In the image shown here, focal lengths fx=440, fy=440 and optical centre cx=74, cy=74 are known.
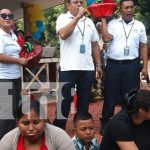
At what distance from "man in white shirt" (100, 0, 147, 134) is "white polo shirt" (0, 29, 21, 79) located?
3.54 ft

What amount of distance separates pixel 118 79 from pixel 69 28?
0.89m

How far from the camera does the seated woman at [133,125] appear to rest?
10.3 feet

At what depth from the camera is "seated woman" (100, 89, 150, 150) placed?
3135mm

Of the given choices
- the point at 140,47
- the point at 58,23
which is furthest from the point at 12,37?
the point at 140,47

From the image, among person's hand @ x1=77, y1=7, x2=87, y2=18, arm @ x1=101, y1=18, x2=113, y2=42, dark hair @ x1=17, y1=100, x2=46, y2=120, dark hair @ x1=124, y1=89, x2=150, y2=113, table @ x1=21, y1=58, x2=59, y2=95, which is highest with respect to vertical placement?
person's hand @ x1=77, y1=7, x2=87, y2=18

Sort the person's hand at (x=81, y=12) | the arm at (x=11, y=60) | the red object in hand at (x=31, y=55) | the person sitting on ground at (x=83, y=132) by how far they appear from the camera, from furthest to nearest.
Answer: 1. the person's hand at (x=81, y=12)
2. the red object in hand at (x=31, y=55)
3. the arm at (x=11, y=60)
4. the person sitting on ground at (x=83, y=132)

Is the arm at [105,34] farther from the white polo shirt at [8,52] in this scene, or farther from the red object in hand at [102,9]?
the white polo shirt at [8,52]

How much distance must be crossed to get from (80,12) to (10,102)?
3.78 feet

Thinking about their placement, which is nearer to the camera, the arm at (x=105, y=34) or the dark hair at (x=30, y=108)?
the dark hair at (x=30, y=108)

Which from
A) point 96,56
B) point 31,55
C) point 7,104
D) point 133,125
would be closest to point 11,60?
point 31,55

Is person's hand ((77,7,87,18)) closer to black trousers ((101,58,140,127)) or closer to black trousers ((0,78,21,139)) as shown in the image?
black trousers ((101,58,140,127))

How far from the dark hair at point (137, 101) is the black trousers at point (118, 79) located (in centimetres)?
167

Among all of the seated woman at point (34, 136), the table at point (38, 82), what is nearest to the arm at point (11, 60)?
the seated woman at point (34, 136)

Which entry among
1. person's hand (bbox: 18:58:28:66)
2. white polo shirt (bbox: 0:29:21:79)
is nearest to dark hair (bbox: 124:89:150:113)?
person's hand (bbox: 18:58:28:66)
